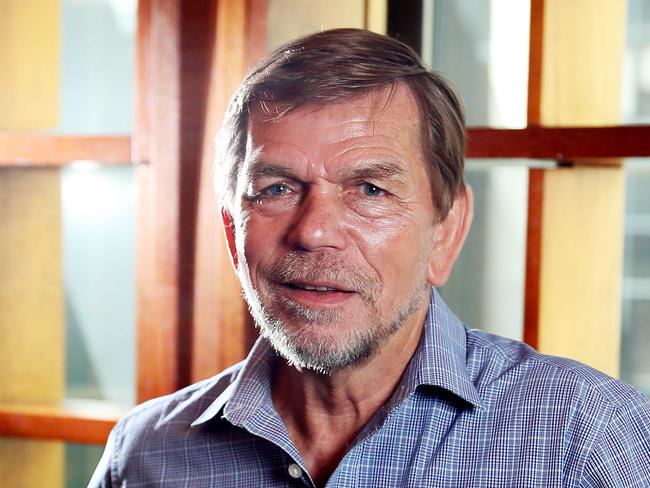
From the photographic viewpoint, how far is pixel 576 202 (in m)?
1.81

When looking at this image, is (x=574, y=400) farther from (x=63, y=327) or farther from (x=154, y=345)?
(x=63, y=327)

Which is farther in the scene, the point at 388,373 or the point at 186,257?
the point at 186,257

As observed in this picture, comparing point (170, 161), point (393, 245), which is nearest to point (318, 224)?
point (393, 245)

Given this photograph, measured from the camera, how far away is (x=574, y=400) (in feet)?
4.88

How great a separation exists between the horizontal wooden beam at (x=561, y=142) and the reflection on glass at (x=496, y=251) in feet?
0.17

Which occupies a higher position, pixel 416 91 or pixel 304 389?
pixel 416 91

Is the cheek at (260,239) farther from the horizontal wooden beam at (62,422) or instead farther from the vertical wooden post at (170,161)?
the horizontal wooden beam at (62,422)

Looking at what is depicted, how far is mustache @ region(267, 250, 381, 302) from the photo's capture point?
152cm

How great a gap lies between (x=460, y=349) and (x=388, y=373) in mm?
131

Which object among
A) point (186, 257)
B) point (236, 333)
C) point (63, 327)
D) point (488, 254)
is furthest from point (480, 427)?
point (63, 327)

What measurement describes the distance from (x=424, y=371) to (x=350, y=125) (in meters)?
Answer: 0.42

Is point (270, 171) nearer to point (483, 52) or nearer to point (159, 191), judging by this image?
point (159, 191)

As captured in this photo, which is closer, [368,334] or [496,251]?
[368,334]

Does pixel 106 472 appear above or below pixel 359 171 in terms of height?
below
